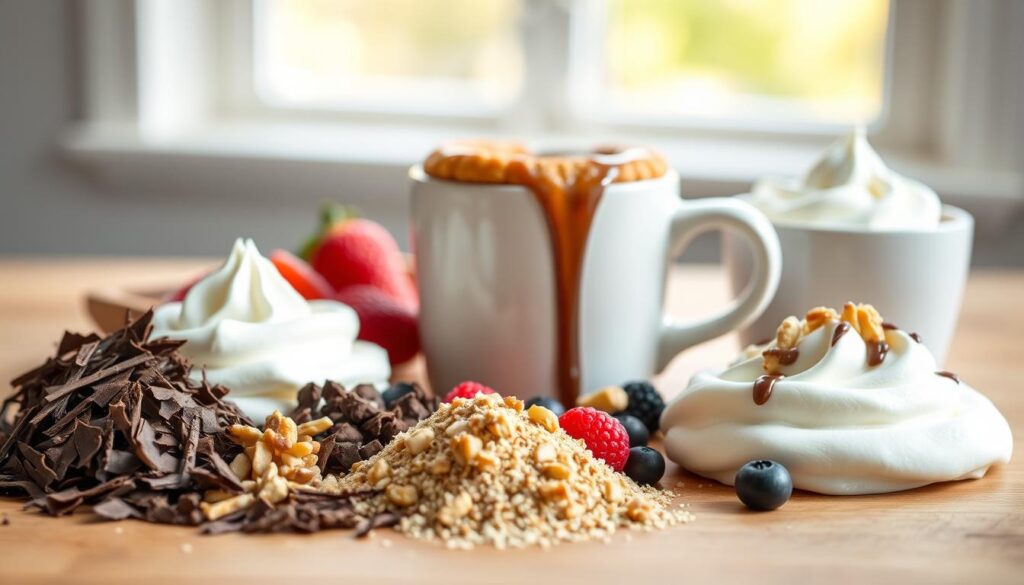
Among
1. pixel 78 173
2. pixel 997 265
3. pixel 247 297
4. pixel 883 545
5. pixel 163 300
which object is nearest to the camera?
pixel 883 545

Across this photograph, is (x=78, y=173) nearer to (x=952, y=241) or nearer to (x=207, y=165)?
(x=207, y=165)

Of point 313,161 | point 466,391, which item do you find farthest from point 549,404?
point 313,161

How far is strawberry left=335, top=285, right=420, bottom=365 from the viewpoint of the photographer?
1.37 metres

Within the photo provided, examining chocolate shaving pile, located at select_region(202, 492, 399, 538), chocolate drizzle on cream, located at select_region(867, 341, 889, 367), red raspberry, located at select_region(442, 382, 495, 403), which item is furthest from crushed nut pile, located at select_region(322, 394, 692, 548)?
chocolate drizzle on cream, located at select_region(867, 341, 889, 367)

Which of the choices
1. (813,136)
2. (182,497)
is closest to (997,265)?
(813,136)

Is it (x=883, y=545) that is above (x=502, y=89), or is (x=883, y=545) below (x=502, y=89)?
below

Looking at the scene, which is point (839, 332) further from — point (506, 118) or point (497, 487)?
point (506, 118)

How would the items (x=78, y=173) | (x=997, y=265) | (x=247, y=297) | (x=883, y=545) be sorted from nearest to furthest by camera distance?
(x=883, y=545), (x=247, y=297), (x=997, y=265), (x=78, y=173)

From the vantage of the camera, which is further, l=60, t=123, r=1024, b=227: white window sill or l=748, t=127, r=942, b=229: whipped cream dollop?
l=60, t=123, r=1024, b=227: white window sill

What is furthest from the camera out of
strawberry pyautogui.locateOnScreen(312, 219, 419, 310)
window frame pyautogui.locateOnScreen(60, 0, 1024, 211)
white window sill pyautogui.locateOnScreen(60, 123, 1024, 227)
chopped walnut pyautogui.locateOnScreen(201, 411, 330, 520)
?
white window sill pyautogui.locateOnScreen(60, 123, 1024, 227)

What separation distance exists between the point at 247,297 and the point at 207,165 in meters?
1.34

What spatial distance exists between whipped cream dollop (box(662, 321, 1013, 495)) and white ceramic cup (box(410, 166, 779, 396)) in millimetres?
182

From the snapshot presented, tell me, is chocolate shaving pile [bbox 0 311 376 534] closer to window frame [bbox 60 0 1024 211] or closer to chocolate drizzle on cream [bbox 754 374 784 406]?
chocolate drizzle on cream [bbox 754 374 784 406]

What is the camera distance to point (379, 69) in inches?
105
